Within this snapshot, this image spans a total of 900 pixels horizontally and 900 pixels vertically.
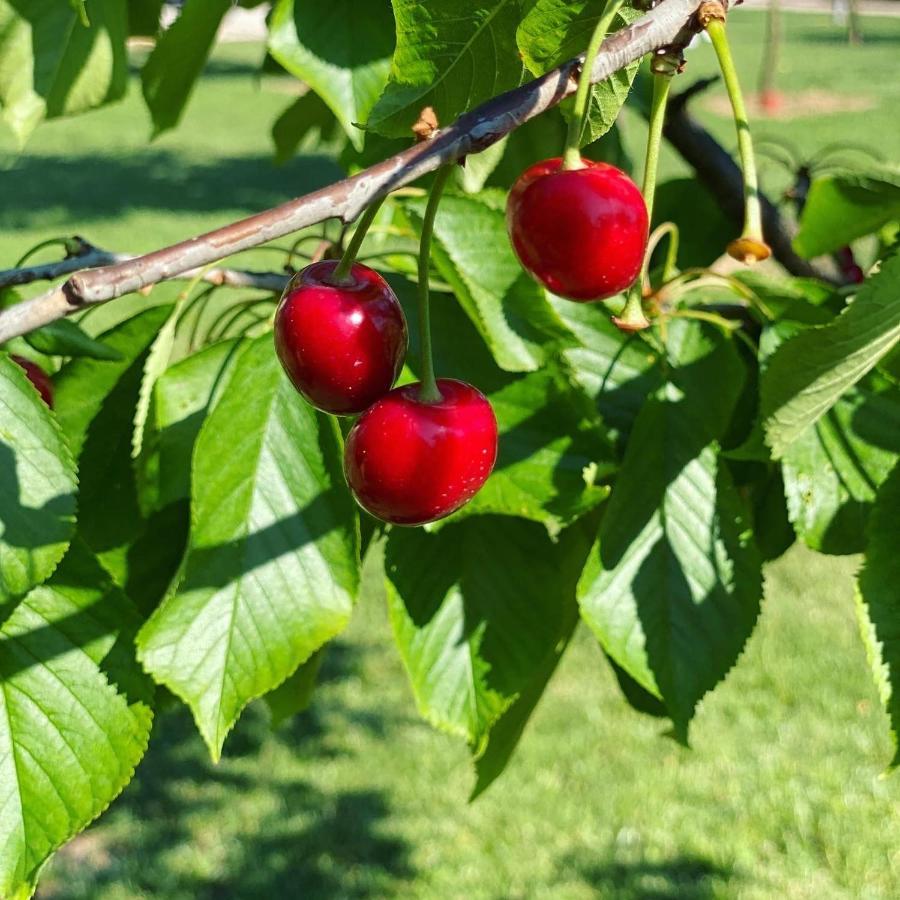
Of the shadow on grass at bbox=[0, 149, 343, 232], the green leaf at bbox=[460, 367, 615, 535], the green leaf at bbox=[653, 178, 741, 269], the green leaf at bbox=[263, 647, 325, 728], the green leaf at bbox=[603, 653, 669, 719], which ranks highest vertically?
the green leaf at bbox=[460, 367, 615, 535]

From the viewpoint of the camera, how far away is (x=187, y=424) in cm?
115

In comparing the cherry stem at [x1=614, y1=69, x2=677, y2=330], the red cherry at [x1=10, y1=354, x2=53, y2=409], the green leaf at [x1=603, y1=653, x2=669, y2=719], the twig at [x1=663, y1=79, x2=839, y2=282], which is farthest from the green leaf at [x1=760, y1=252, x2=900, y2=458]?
the twig at [x1=663, y1=79, x2=839, y2=282]

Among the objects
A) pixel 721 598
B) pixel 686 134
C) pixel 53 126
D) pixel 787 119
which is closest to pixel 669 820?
pixel 686 134

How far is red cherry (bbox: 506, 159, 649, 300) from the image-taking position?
70 cm

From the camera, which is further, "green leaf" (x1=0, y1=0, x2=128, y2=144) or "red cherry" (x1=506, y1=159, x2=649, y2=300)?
"green leaf" (x1=0, y1=0, x2=128, y2=144)

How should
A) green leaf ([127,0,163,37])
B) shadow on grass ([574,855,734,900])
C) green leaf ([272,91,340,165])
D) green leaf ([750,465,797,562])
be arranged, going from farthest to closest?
shadow on grass ([574,855,734,900])
green leaf ([272,91,340,165])
green leaf ([127,0,163,37])
green leaf ([750,465,797,562])

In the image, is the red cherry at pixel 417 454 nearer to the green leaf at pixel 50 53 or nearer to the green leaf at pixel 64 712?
the green leaf at pixel 64 712

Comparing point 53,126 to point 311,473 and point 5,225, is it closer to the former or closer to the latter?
point 5,225

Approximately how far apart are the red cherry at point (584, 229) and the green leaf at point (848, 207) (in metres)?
0.65

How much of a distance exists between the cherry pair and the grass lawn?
106 inches

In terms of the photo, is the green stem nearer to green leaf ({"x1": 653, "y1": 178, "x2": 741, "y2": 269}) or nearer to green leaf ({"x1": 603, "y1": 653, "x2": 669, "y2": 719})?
green leaf ({"x1": 603, "y1": 653, "x2": 669, "y2": 719})

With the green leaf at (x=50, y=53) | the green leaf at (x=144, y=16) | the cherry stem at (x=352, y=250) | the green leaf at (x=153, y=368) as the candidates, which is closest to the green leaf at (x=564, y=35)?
the cherry stem at (x=352, y=250)

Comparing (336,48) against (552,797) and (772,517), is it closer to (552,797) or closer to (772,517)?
(772,517)

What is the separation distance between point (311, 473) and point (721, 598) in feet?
1.37
